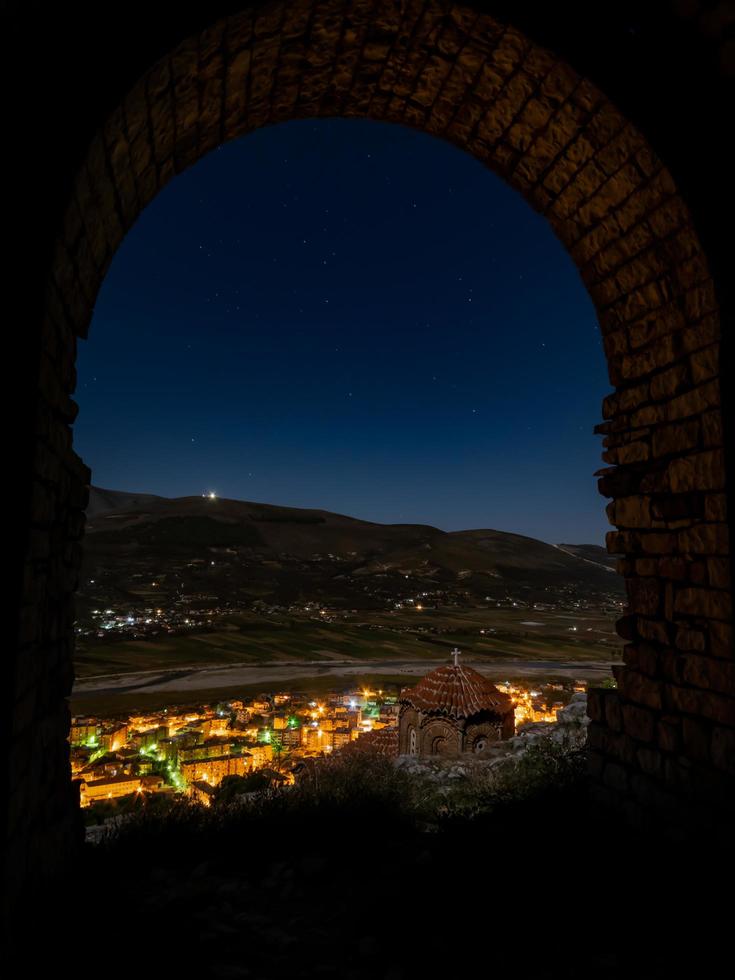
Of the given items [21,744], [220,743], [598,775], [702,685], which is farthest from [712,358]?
[220,743]

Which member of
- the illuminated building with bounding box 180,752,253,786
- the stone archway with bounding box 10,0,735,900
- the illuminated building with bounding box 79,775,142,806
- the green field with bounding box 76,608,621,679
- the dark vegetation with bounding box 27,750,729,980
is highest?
the stone archway with bounding box 10,0,735,900

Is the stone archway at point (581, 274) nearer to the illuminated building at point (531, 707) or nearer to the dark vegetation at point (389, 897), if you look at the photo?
the dark vegetation at point (389, 897)

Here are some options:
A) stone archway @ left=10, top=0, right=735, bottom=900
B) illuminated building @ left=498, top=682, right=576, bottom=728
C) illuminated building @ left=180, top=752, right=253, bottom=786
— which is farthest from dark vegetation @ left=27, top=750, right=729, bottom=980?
illuminated building @ left=498, top=682, right=576, bottom=728

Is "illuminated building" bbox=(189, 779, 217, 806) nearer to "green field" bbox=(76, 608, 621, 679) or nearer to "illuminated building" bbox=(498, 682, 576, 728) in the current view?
"illuminated building" bbox=(498, 682, 576, 728)

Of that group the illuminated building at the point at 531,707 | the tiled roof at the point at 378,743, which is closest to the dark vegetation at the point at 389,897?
the tiled roof at the point at 378,743

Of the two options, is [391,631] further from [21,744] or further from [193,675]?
[21,744]

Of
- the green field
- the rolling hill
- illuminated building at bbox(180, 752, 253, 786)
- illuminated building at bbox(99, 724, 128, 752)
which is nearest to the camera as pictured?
illuminated building at bbox(180, 752, 253, 786)

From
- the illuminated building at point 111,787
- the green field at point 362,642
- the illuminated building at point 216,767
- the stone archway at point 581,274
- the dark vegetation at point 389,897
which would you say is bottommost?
the green field at point 362,642
